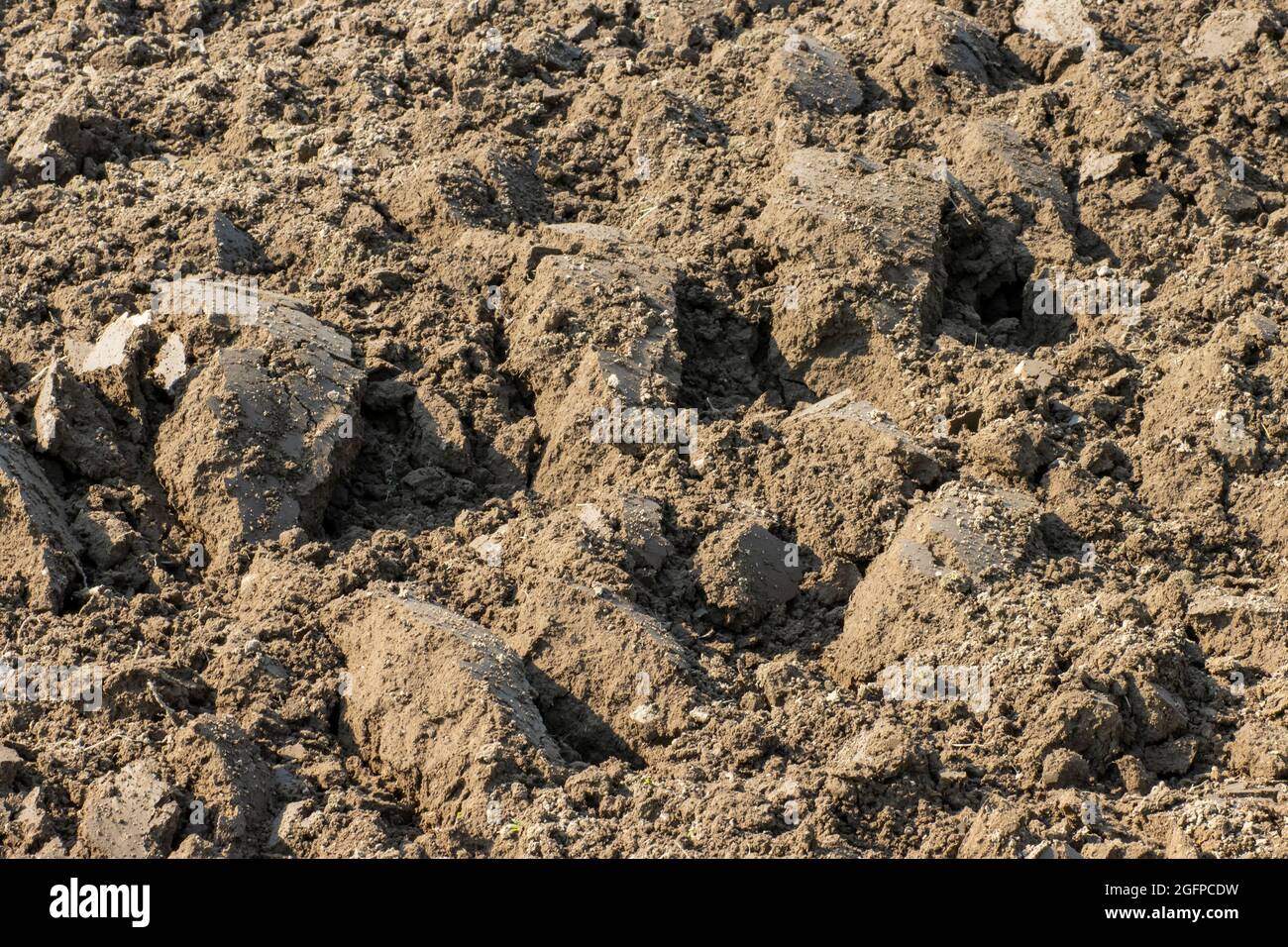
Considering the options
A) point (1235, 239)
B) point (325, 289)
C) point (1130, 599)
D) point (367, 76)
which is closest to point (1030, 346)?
point (1235, 239)

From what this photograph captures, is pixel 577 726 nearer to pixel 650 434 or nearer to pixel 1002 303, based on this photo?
pixel 650 434

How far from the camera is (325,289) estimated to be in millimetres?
7785

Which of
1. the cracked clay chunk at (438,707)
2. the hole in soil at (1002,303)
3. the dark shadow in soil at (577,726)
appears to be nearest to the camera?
the cracked clay chunk at (438,707)

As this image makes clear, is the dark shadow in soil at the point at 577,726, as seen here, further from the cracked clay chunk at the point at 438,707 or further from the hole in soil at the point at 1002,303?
the hole in soil at the point at 1002,303

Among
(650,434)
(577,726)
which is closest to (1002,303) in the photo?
(650,434)

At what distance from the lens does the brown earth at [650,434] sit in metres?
5.91

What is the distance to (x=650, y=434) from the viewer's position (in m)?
7.11

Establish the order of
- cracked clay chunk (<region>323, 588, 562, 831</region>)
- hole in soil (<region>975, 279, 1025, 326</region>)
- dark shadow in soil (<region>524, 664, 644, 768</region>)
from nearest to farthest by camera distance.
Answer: cracked clay chunk (<region>323, 588, 562, 831</region>)
dark shadow in soil (<region>524, 664, 644, 768</region>)
hole in soil (<region>975, 279, 1025, 326</region>)

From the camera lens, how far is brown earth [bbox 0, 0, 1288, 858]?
233 inches

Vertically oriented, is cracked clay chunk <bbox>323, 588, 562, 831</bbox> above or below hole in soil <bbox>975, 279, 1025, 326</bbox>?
below

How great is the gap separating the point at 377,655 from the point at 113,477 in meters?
1.61

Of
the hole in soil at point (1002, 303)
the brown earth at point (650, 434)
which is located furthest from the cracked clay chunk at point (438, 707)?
the hole in soil at point (1002, 303)

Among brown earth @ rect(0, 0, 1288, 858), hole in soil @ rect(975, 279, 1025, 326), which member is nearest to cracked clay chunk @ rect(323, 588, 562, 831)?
brown earth @ rect(0, 0, 1288, 858)

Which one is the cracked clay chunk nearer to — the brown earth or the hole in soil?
the brown earth
